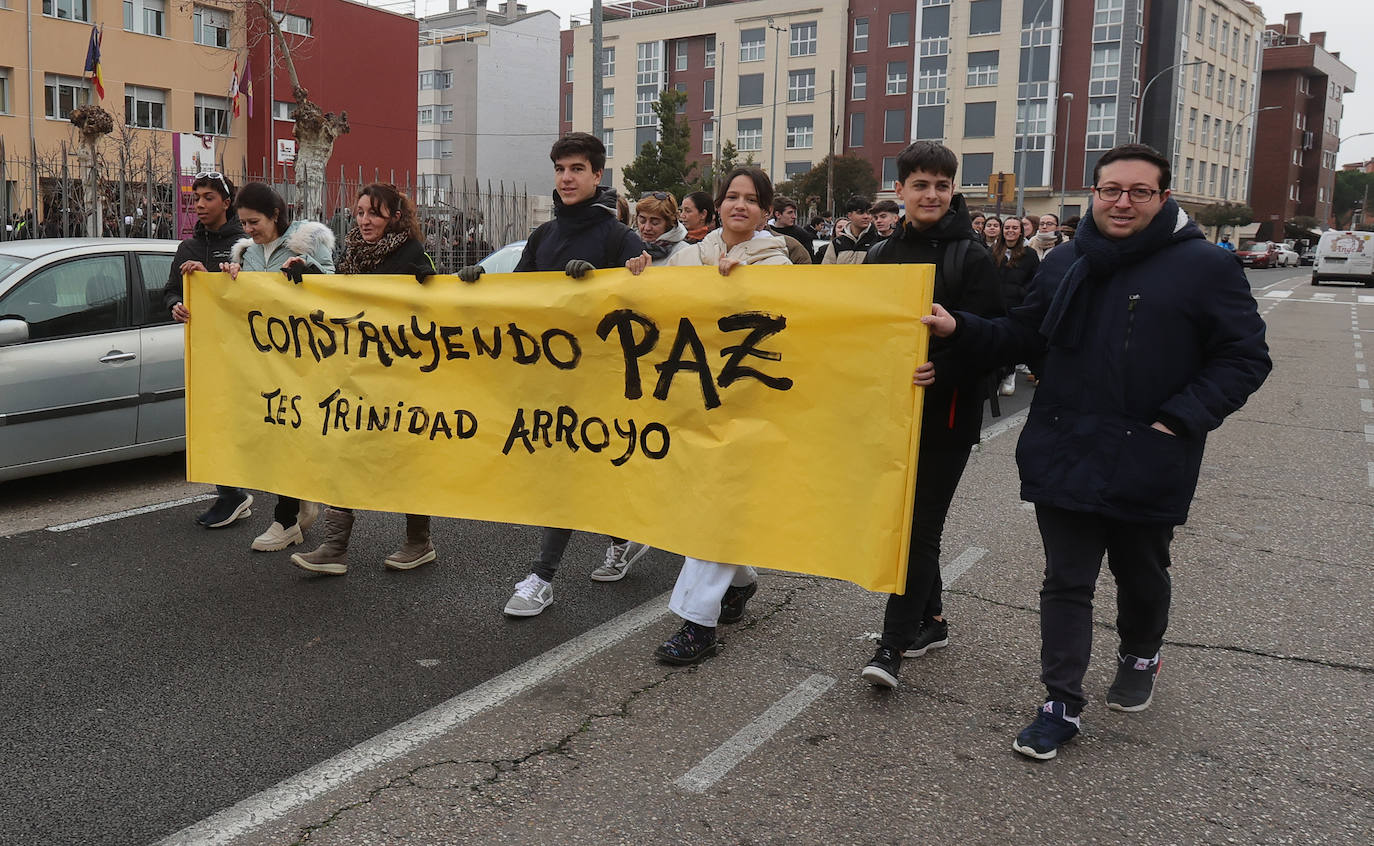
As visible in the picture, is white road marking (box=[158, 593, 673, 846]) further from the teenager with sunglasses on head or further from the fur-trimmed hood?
the teenager with sunglasses on head

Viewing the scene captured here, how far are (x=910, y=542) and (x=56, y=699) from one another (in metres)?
2.98

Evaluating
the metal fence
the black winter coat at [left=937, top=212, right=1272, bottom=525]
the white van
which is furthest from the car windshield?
the white van

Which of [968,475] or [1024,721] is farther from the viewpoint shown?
[968,475]

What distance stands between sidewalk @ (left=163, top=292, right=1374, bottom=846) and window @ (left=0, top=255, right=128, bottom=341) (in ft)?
13.4

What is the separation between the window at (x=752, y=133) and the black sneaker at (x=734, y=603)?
65136 millimetres

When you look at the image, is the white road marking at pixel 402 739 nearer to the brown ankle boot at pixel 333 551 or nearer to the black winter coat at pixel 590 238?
the brown ankle boot at pixel 333 551

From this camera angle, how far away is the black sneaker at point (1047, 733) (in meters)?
3.54

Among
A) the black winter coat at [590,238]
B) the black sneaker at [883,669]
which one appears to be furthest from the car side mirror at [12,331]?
the black sneaker at [883,669]

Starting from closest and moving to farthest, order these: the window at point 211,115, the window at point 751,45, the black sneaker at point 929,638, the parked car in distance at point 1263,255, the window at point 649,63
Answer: the black sneaker at point 929,638, the window at point 211,115, the parked car in distance at point 1263,255, the window at point 751,45, the window at point 649,63

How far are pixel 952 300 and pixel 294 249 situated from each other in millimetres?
3324

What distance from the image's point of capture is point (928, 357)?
375cm

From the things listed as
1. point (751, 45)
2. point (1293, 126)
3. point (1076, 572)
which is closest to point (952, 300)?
point (1076, 572)

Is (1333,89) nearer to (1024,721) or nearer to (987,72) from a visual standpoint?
(987,72)

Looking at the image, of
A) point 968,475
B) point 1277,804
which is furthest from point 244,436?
point 968,475
